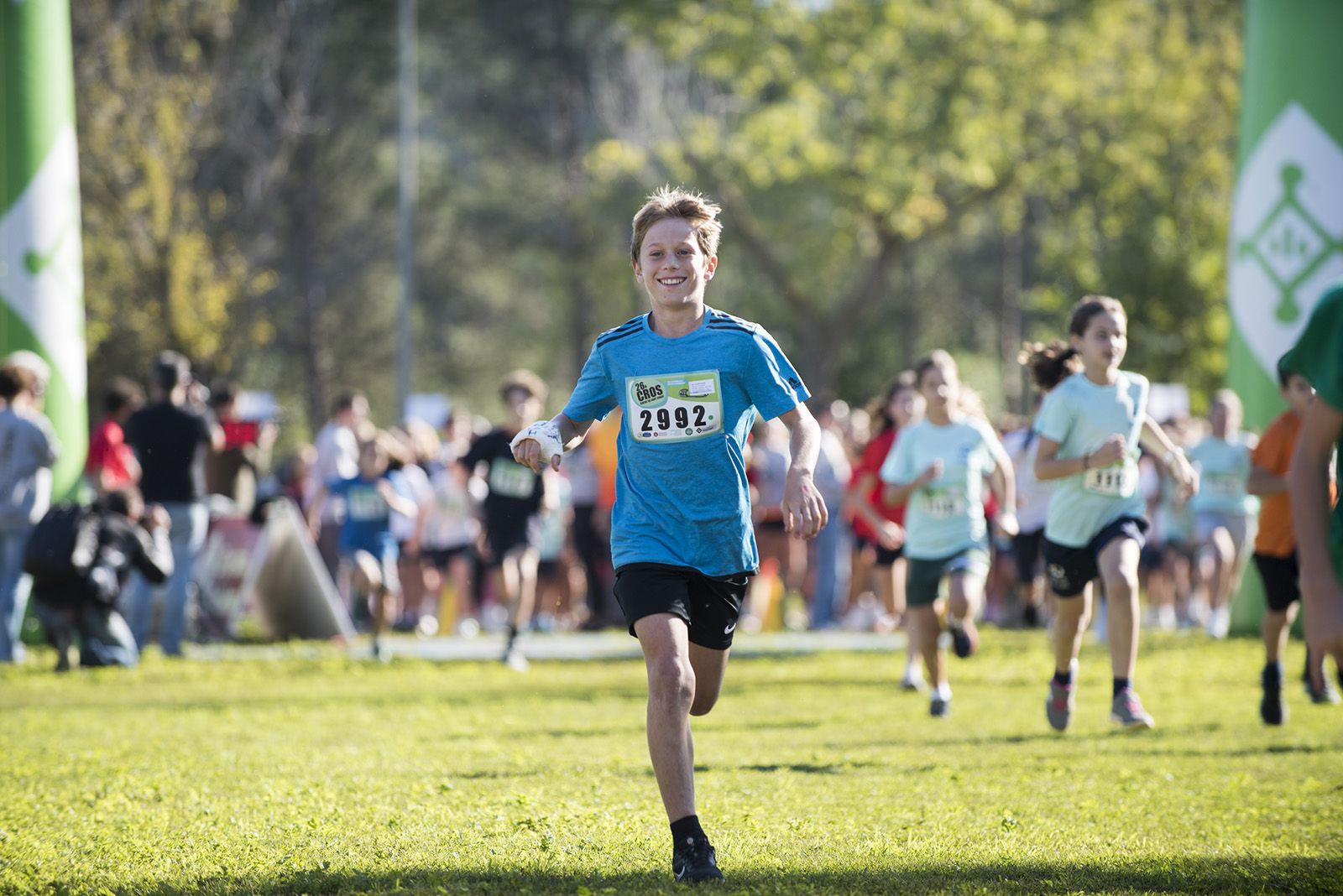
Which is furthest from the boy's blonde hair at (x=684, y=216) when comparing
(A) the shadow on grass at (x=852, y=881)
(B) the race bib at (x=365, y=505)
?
(B) the race bib at (x=365, y=505)

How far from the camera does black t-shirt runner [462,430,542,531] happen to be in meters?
13.8

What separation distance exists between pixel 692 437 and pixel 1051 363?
4.91 m

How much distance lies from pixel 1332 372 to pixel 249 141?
33.2 meters

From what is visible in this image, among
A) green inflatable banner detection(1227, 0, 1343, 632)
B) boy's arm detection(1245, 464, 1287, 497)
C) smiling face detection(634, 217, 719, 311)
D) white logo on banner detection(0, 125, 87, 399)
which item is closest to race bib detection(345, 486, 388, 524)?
white logo on banner detection(0, 125, 87, 399)

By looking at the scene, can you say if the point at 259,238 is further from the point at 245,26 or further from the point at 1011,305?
the point at 1011,305

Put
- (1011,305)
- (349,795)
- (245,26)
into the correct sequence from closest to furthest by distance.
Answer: (349,795)
(245,26)
(1011,305)

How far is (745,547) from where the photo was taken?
5828mm

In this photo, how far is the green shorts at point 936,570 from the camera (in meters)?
10.4

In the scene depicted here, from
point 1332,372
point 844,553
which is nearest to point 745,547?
point 1332,372

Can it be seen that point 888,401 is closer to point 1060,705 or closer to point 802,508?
point 1060,705

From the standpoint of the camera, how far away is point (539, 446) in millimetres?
5676

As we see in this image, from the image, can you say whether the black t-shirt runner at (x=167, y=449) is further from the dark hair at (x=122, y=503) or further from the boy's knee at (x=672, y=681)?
the boy's knee at (x=672, y=681)

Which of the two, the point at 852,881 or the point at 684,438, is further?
the point at 684,438

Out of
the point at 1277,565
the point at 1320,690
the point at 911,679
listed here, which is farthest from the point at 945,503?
the point at 1320,690
